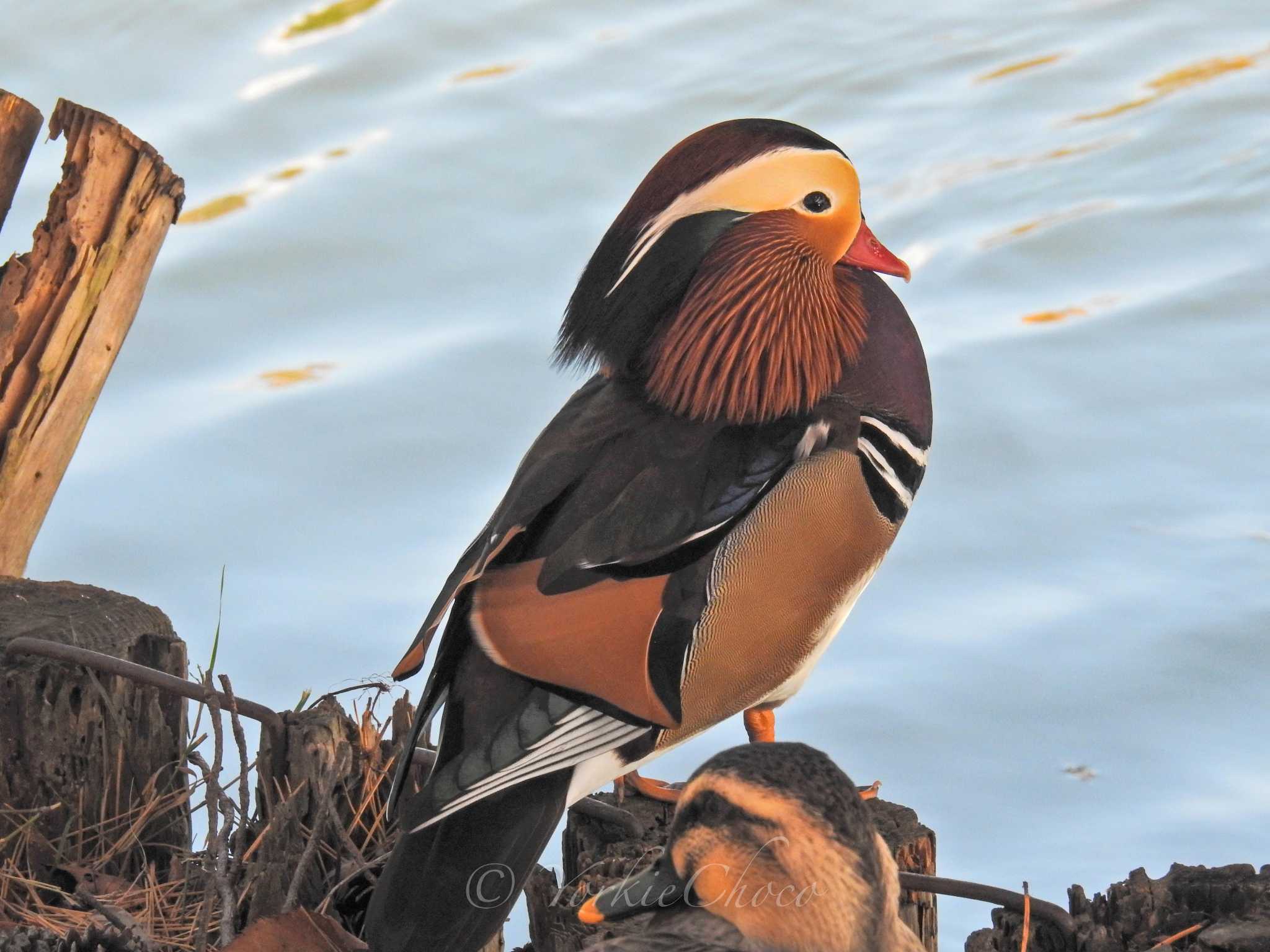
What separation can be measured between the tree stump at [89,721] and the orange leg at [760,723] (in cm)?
76

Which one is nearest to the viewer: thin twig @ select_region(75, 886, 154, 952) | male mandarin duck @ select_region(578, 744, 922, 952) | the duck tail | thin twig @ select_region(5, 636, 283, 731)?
male mandarin duck @ select_region(578, 744, 922, 952)

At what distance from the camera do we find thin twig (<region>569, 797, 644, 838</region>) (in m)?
2.18

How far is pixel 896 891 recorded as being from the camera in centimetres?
173

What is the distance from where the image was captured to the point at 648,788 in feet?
7.45

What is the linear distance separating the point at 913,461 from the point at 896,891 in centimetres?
63

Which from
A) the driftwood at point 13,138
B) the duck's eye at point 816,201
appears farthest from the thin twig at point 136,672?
the driftwood at point 13,138

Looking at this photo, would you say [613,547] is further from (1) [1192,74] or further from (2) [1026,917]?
(1) [1192,74]

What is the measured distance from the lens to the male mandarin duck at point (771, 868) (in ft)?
5.32

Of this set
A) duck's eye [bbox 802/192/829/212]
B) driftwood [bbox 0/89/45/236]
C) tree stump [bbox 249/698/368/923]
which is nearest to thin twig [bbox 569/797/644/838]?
tree stump [bbox 249/698/368/923]

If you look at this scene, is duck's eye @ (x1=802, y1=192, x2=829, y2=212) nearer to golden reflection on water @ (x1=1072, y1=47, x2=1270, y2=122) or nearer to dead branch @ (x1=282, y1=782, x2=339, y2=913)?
dead branch @ (x1=282, y1=782, x2=339, y2=913)

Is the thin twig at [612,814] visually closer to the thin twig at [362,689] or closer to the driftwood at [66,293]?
the thin twig at [362,689]

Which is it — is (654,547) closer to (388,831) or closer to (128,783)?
(388,831)

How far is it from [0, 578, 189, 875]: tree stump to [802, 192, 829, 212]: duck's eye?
3.40 feet

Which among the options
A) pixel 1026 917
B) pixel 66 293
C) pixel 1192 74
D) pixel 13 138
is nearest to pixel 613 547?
pixel 1026 917
